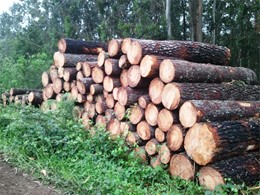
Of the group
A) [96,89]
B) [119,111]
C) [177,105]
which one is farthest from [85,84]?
[177,105]

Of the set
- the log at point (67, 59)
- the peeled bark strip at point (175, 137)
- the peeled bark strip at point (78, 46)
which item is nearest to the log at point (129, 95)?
the peeled bark strip at point (175, 137)

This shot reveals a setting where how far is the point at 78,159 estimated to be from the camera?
14.4 feet

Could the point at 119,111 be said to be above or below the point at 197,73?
below

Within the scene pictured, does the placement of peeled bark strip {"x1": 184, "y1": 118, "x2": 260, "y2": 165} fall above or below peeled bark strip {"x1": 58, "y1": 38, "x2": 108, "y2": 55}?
below

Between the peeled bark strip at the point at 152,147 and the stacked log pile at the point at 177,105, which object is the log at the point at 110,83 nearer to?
the stacked log pile at the point at 177,105

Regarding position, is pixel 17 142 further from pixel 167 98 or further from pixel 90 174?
pixel 167 98

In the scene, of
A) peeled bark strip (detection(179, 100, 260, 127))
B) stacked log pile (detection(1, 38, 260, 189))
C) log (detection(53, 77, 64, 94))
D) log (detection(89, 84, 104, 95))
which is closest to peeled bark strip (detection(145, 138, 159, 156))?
stacked log pile (detection(1, 38, 260, 189))

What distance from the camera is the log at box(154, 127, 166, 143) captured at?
4.54m

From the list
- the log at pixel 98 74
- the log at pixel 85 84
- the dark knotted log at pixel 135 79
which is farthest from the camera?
the log at pixel 85 84

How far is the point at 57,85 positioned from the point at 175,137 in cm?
379

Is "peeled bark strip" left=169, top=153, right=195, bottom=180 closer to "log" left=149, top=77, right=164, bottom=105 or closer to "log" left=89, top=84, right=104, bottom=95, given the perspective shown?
"log" left=149, top=77, right=164, bottom=105

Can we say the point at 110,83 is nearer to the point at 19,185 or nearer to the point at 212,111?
the point at 212,111

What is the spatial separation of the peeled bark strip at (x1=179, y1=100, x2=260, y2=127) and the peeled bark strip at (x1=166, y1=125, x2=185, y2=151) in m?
0.12

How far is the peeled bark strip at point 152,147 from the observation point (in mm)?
4621
